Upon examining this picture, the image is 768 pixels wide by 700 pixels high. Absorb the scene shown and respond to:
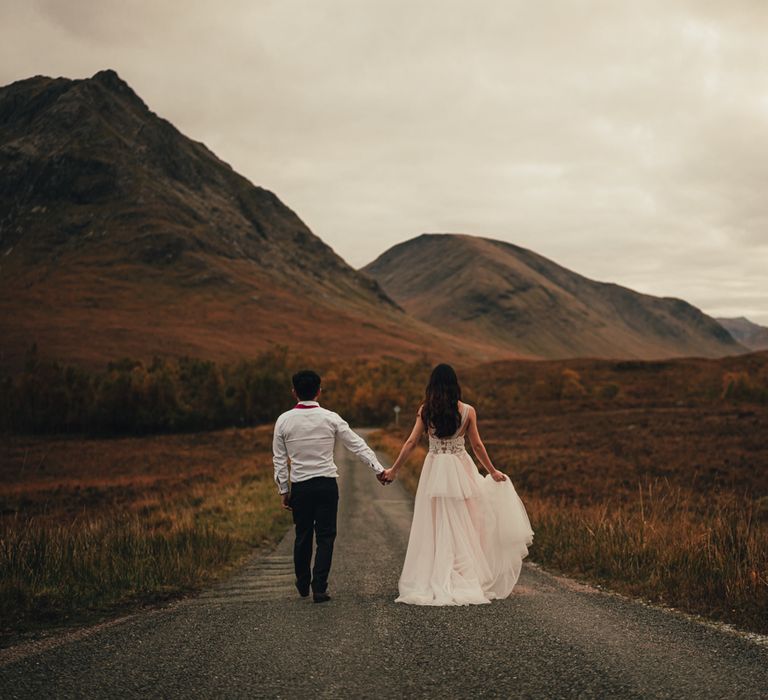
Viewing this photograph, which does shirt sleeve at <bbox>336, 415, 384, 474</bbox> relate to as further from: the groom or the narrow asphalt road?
the narrow asphalt road

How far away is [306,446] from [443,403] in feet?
5.97

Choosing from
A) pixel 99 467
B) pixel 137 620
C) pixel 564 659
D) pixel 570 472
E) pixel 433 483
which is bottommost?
pixel 99 467

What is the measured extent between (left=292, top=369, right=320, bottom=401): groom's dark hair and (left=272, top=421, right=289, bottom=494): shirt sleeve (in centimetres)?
47

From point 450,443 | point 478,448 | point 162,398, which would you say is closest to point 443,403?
point 450,443

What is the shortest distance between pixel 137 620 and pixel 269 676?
2.98 m

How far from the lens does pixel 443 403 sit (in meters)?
8.56

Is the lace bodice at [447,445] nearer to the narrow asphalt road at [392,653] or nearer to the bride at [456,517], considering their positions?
the bride at [456,517]

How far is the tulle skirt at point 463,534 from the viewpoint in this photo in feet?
28.0

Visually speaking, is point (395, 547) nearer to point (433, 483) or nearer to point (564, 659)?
point (433, 483)

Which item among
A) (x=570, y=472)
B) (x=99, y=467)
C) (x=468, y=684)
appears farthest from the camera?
(x=99, y=467)

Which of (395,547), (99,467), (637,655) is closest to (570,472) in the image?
(395,547)

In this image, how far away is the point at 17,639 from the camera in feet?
23.6

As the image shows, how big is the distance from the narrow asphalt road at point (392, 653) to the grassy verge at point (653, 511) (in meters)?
1.11

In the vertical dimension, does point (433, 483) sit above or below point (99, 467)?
above
